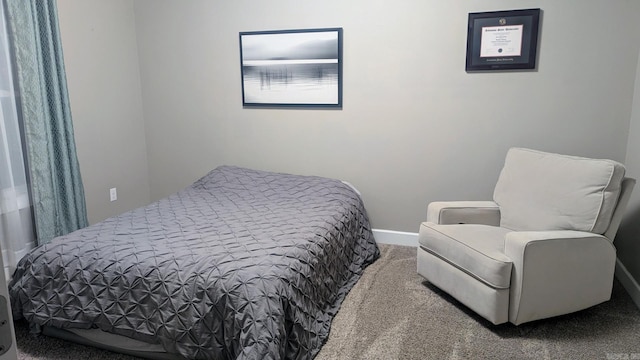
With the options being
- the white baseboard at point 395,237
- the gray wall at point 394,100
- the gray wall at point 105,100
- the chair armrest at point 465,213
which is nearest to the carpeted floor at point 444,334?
the chair armrest at point 465,213

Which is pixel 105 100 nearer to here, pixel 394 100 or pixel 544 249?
pixel 394 100

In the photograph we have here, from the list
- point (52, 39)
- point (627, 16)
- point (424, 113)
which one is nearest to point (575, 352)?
point (424, 113)

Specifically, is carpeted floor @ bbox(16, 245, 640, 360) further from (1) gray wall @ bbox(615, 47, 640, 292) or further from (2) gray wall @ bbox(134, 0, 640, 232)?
(2) gray wall @ bbox(134, 0, 640, 232)

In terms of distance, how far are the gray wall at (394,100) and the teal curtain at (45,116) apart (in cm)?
98

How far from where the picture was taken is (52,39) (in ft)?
9.93

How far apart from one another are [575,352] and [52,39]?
3.64 metres

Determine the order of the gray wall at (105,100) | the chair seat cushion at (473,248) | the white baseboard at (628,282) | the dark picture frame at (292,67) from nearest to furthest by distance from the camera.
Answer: the chair seat cushion at (473,248) < the white baseboard at (628,282) < the gray wall at (105,100) < the dark picture frame at (292,67)

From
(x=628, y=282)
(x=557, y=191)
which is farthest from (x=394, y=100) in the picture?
(x=628, y=282)

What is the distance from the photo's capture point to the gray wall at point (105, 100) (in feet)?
11.1

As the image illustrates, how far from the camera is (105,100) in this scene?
3670 millimetres

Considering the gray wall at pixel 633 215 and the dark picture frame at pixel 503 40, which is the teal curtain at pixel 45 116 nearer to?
the dark picture frame at pixel 503 40

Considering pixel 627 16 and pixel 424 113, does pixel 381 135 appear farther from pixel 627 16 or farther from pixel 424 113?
pixel 627 16

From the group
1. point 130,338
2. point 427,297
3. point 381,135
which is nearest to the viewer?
point 130,338

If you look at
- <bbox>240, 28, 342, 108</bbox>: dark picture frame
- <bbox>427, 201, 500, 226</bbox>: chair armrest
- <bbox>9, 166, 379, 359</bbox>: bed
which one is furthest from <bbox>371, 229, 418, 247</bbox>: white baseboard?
<bbox>240, 28, 342, 108</bbox>: dark picture frame
